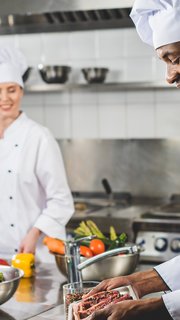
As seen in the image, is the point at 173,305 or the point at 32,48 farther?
the point at 32,48

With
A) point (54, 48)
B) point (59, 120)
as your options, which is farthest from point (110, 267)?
point (54, 48)

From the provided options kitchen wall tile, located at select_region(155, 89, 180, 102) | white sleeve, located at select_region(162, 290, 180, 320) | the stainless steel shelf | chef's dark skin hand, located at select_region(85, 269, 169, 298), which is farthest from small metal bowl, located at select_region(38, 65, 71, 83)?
white sleeve, located at select_region(162, 290, 180, 320)

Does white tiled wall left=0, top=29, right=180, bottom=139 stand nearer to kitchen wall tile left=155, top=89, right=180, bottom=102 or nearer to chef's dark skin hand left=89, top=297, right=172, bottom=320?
kitchen wall tile left=155, top=89, right=180, bottom=102

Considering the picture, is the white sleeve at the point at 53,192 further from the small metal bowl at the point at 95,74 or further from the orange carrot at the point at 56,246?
the small metal bowl at the point at 95,74

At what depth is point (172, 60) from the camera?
1861 mm

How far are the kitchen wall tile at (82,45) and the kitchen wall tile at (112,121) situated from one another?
1.32ft

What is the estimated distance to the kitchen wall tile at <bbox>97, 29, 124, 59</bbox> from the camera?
4922 millimetres

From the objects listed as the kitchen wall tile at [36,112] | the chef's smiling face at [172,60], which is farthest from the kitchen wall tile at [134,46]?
the chef's smiling face at [172,60]

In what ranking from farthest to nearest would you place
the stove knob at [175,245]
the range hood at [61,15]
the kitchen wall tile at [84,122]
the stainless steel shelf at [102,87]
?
the kitchen wall tile at [84,122] < the stainless steel shelf at [102,87] < the stove knob at [175,245] < the range hood at [61,15]

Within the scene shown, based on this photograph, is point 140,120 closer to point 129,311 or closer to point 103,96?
point 103,96

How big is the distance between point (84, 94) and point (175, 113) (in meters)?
0.71

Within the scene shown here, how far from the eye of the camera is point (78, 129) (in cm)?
513

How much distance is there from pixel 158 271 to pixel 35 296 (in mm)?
545

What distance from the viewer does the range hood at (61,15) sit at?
3986mm
